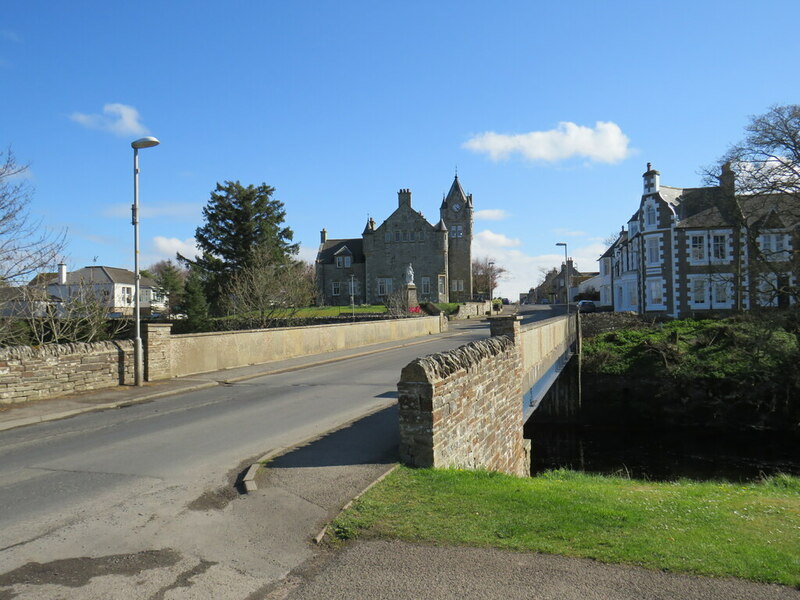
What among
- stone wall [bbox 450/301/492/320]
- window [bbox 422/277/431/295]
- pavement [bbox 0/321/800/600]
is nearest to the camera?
pavement [bbox 0/321/800/600]

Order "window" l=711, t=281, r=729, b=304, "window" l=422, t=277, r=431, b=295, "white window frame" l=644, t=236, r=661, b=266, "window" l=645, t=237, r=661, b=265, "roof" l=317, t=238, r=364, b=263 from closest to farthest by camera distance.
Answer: "window" l=711, t=281, r=729, b=304 < "white window frame" l=644, t=236, r=661, b=266 < "window" l=645, t=237, r=661, b=265 < "window" l=422, t=277, r=431, b=295 < "roof" l=317, t=238, r=364, b=263

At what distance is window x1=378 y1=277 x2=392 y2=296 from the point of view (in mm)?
70312

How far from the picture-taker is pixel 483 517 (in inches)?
234

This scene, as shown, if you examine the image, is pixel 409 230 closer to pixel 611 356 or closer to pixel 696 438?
pixel 611 356

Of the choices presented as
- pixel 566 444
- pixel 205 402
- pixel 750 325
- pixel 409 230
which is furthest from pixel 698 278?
pixel 205 402

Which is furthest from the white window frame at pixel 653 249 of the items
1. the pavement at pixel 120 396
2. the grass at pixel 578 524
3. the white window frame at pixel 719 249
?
the grass at pixel 578 524

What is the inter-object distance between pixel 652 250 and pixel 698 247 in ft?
10.8

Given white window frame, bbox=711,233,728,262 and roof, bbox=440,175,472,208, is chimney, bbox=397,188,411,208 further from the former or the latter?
white window frame, bbox=711,233,728,262

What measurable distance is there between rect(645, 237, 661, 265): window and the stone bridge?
1372 inches

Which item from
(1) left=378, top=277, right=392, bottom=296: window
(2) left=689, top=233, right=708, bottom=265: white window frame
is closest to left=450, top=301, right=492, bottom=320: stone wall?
(1) left=378, top=277, right=392, bottom=296: window

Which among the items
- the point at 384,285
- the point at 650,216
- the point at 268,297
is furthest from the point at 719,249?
the point at 384,285

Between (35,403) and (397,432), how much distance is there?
7.83m

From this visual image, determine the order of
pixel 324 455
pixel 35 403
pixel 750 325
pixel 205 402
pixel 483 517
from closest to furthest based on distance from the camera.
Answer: pixel 483 517, pixel 324 455, pixel 35 403, pixel 205 402, pixel 750 325

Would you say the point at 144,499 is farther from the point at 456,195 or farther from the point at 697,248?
the point at 456,195
